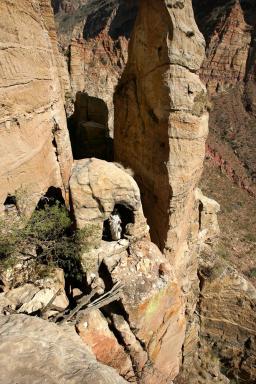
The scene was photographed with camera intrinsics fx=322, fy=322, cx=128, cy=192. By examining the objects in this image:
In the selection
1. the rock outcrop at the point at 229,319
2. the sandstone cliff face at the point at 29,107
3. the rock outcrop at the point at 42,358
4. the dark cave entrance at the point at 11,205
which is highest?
the sandstone cliff face at the point at 29,107

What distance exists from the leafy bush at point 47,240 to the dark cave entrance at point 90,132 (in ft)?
19.1

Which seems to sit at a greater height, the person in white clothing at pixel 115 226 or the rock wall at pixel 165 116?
the rock wall at pixel 165 116

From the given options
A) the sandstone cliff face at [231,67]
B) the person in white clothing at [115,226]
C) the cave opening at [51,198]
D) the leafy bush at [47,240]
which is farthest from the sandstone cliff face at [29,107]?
the sandstone cliff face at [231,67]

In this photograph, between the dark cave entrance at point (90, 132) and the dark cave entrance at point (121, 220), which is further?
the dark cave entrance at point (90, 132)

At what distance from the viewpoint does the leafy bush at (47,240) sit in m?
8.09

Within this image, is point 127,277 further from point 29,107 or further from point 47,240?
point 29,107

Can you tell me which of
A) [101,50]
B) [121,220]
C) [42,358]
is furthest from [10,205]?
[101,50]

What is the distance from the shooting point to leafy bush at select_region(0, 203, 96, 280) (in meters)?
8.09

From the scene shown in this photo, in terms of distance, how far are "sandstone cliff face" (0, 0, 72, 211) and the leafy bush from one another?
1070mm

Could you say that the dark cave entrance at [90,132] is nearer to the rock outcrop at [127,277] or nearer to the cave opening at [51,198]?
the cave opening at [51,198]

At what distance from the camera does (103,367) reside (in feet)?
13.5

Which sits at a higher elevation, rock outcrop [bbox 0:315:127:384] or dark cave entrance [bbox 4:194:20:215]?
rock outcrop [bbox 0:315:127:384]

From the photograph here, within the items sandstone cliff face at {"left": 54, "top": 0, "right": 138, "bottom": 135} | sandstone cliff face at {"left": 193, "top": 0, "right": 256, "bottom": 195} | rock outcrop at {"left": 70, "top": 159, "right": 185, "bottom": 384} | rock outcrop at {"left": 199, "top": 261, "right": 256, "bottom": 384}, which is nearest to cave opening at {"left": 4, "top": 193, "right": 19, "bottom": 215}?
rock outcrop at {"left": 70, "top": 159, "right": 185, "bottom": 384}

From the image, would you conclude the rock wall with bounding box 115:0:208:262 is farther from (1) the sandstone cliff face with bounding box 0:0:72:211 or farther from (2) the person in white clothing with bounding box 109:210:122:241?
(1) the sandstone cliff face with bounding box 0:0:72:211
